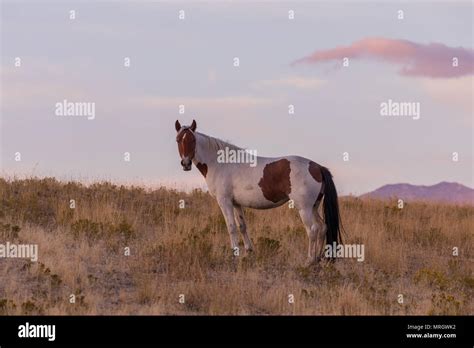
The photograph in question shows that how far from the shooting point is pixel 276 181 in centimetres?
1429

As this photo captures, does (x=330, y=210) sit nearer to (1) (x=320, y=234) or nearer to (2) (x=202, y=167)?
(1) (x=320, y=234)

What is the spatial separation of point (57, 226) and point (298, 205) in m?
5.61

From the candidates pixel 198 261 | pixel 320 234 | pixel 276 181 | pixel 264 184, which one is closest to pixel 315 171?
pixel 276 181

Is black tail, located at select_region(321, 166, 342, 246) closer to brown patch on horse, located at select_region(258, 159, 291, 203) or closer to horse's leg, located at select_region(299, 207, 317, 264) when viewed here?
horse's leg, located at select_region(299, 207, 317, 264)

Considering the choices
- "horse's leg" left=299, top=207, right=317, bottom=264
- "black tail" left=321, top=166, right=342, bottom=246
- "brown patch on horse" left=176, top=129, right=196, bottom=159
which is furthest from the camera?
"brown patch on horse" left=176, top=129, right=196, bottom=159

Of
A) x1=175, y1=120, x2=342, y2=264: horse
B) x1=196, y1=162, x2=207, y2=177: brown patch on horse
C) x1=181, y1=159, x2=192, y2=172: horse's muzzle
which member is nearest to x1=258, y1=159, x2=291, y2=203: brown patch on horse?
x1=175, y1=120, x2=342, y2=264: horse

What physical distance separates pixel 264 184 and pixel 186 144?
166 centimetres

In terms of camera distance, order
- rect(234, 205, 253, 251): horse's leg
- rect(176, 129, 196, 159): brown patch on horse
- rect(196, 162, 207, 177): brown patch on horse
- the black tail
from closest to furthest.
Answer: the black tail < rect(176, 129, 196, 159): brown patch on horse < rect(234, 205, 253, 251): horse's leg < rect(196, 162, 207, 177): brown patch on horse

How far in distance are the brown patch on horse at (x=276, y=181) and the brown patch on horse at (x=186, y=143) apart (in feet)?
4.73

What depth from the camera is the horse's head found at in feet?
46.8

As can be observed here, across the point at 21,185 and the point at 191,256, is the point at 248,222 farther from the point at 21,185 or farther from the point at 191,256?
the point at 21,185

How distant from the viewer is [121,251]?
48.6 feet

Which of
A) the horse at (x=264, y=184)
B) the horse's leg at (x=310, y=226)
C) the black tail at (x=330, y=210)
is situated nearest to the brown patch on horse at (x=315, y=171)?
the horse at (x=264, y=184)

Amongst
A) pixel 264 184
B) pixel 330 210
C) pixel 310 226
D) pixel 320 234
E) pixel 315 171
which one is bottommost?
pixel 320 234
